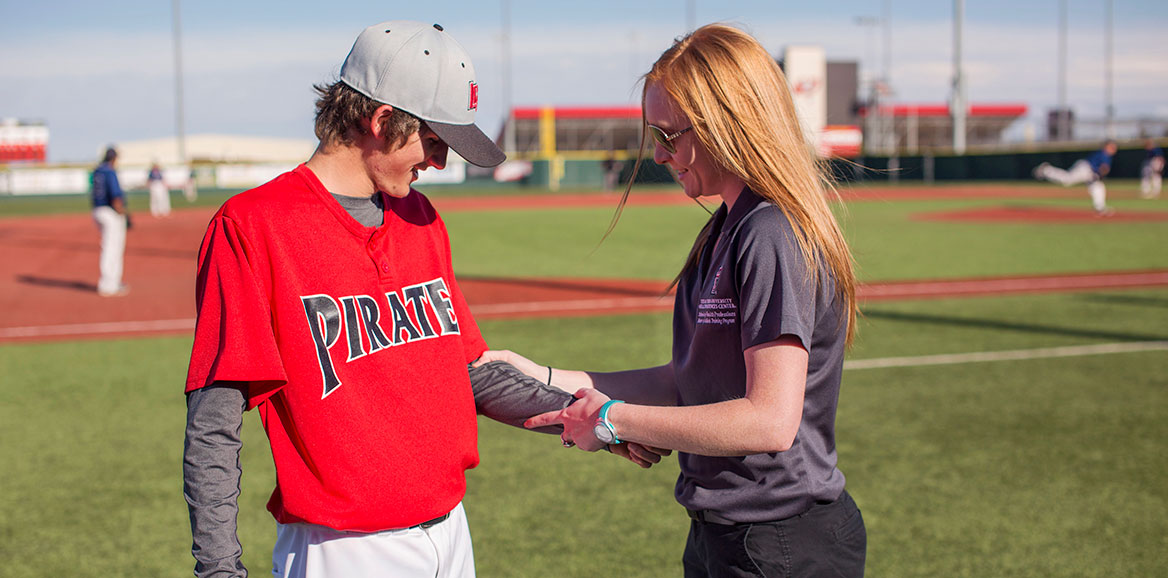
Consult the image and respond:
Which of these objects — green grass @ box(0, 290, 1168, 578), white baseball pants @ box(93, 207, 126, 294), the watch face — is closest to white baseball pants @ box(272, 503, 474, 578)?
the watch face

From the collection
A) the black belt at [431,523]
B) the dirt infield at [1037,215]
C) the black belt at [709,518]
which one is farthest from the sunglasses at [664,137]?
the dirt infield at [1037,215]

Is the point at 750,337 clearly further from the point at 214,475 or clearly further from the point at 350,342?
the point at 214,475

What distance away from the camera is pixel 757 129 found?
1.98 meters

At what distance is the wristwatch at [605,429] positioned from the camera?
6.48 ft

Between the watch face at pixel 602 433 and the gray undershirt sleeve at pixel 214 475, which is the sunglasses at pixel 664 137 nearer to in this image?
the watch face at pixel 602 433

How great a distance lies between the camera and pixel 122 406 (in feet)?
23.1

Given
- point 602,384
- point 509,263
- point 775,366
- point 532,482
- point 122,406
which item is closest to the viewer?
point 775,366

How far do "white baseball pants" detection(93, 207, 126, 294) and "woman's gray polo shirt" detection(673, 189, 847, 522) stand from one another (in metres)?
13.0

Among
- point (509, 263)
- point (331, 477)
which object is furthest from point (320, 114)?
point (509, 263)

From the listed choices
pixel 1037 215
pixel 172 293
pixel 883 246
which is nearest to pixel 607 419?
pixel 172 293

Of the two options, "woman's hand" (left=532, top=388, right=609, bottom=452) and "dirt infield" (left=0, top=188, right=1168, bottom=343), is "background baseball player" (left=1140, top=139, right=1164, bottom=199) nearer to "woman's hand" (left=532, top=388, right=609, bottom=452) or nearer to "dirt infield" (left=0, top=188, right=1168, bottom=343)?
"dirt infield" (left=0, top=188, right=1168, bottom=343)

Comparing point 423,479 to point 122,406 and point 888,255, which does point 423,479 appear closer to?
point 122,406

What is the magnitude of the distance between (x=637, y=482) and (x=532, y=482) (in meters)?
0.60

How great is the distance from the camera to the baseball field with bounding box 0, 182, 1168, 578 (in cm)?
439
